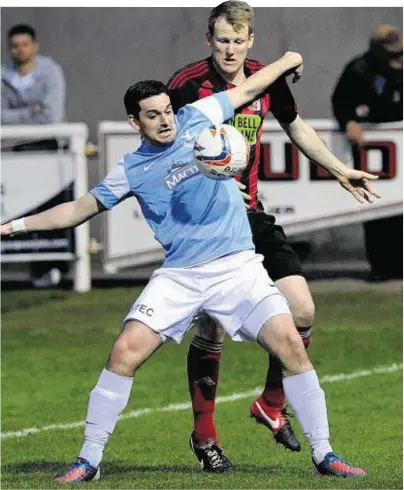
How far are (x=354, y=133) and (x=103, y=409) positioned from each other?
1055 cm

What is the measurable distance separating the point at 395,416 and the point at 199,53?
30.9ft

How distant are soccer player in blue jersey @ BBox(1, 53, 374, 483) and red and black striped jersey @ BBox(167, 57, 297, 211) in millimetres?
679

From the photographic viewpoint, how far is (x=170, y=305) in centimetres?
824

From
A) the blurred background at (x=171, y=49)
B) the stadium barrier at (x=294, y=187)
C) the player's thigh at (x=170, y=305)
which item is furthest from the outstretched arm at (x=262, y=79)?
the blurred background at (x=171, y=49)

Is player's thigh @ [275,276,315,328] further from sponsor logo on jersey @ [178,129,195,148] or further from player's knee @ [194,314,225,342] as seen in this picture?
sponsor logo on jersey @ [178,129,195,148]

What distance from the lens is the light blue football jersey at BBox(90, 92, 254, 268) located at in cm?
830

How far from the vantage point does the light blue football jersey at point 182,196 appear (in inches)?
327

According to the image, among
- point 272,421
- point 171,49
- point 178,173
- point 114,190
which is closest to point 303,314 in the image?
point 272,421

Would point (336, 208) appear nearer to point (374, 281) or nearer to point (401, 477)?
point (374, 281)

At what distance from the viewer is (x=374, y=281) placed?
1888 centimetres

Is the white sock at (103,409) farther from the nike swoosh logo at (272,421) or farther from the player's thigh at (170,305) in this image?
the nike swoosh logo at (272,421)

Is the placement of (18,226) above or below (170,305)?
above

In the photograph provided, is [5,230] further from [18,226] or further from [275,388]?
[275,388]

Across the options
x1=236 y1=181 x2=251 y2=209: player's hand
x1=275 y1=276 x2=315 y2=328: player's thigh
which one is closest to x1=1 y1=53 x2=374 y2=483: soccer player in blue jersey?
x1=236 y1=181 x2=251 y2=209: player's hand
